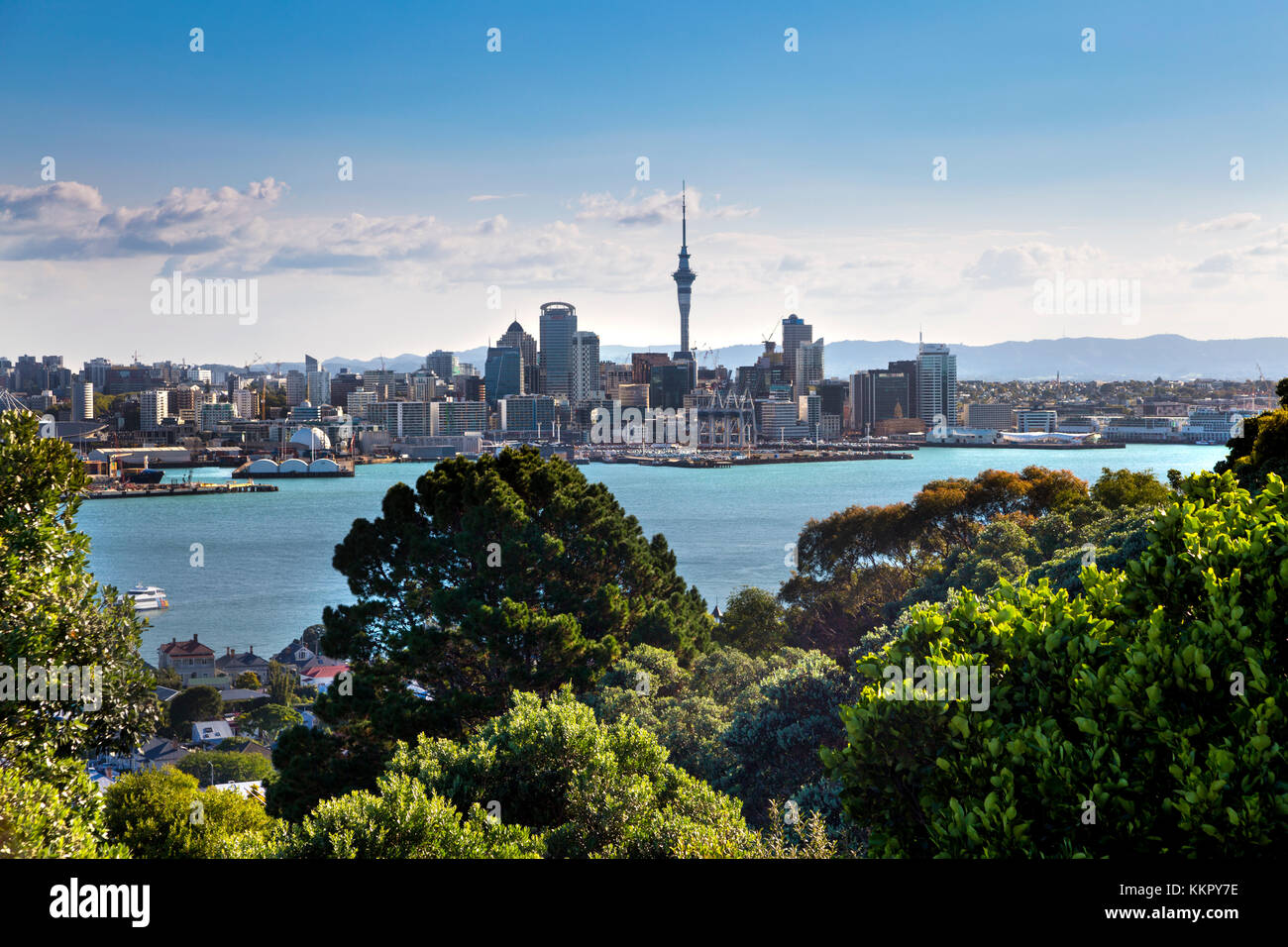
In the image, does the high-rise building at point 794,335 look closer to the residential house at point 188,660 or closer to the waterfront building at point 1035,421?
the waterfront building at point 1035,421

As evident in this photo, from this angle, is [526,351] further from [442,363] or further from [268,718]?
[268,718]

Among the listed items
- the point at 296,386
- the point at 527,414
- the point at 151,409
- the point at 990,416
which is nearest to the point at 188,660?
the point at 151,409

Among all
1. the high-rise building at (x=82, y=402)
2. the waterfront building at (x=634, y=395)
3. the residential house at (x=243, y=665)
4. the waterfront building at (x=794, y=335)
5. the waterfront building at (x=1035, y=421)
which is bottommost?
the residential house at (x=243, y=665)

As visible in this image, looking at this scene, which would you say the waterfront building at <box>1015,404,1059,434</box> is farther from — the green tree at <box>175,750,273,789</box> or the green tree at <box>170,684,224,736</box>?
the green tree at <box>175,750,273,789</box>

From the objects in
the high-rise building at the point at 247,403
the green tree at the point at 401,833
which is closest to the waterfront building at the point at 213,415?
the high-rise building at the point at 247,403

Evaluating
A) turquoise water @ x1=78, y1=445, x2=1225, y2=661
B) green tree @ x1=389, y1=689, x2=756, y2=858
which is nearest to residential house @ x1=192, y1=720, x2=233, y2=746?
turquoise water @ x1=78, y1=445, x2=1225, y2=661

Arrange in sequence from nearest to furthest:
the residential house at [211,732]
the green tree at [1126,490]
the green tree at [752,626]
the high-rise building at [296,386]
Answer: the green tree at [752,626] < the green tree at [1126,490] < the residential house at [211,732] < the high-rise building at [296,386]
